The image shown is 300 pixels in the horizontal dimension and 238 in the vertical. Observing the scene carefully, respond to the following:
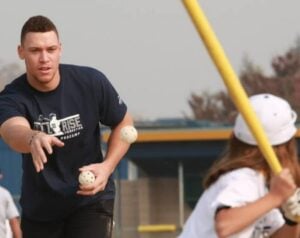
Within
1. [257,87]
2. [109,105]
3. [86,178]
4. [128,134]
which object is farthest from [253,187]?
[257,87]

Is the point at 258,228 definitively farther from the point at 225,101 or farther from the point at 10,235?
the point at 225,101

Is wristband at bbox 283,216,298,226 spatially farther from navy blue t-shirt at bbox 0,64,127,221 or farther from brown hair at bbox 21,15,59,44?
brown hair at bbox 21,15,59,44

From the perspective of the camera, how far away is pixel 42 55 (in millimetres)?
7645

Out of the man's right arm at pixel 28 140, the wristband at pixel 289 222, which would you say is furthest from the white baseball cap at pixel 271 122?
the man's right arm at pixel 28 140

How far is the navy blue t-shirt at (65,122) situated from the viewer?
7.73m

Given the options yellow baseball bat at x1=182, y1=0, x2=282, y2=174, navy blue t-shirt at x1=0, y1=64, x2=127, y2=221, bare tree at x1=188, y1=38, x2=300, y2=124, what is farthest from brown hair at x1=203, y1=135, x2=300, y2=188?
bare tree at x1=188, y1=38, x2=300, y2=124

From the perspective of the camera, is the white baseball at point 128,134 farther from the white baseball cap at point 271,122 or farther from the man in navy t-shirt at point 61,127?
the white baseball cap at point 271,122

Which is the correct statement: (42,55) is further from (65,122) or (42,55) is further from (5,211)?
(5,211)

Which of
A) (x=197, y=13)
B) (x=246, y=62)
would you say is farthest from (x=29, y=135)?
(x=246, y=62)

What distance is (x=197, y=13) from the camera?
5.30 m

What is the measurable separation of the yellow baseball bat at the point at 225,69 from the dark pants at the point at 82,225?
260cm

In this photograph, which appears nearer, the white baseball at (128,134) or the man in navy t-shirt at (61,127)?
the white baseball at (128,134)

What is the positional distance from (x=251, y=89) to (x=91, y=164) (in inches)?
863

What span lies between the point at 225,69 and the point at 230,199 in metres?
0.66
